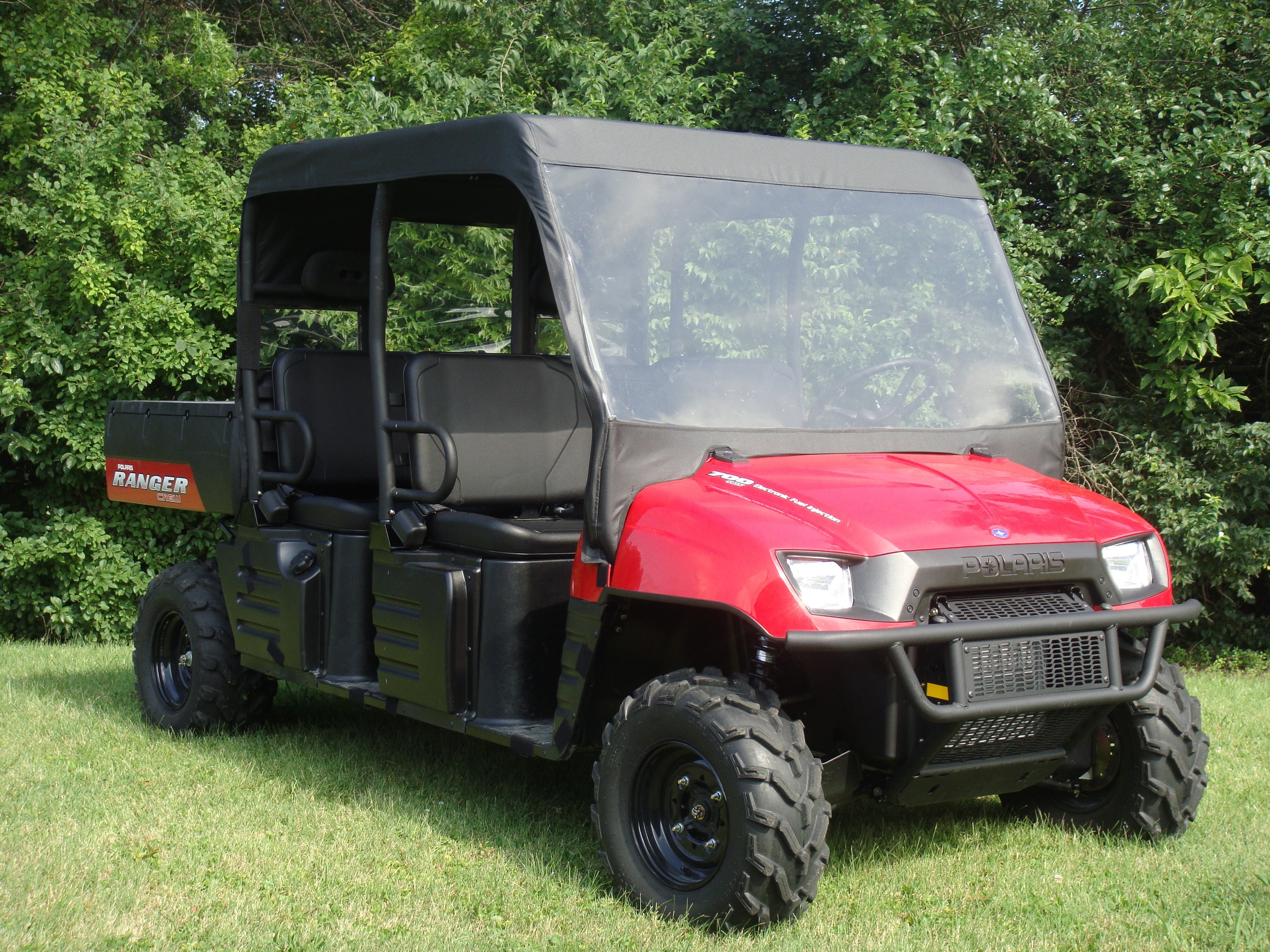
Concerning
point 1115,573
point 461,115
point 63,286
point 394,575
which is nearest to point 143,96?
point 63,286

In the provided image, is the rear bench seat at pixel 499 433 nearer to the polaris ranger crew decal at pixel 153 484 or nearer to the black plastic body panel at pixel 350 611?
the black plastic body panel at pixel 350 611

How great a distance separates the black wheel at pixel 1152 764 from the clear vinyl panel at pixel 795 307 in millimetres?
979

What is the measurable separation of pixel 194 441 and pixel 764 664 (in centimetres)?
320

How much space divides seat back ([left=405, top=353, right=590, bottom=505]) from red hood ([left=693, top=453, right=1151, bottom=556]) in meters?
1.28

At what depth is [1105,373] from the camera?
969 centimetres

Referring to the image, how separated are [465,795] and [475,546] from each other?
108 centimetres

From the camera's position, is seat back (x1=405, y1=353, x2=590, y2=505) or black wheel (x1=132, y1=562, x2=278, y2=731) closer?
seat back (x1=405, y1=353, x2=590, y2=505)

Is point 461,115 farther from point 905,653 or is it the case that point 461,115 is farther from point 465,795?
point 905,653

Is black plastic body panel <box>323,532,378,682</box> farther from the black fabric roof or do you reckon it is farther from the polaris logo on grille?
the polaris logo on grille

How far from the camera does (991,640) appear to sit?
3537mm

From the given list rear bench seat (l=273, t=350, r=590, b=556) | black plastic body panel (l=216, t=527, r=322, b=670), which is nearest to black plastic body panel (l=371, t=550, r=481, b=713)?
rear bench seat (l=273, t=350, r=590, b=556)

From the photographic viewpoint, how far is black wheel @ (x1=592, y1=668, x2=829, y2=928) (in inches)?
137

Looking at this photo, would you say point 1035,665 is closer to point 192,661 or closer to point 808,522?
point 808,522

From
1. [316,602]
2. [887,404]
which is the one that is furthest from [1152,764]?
[316,602]
